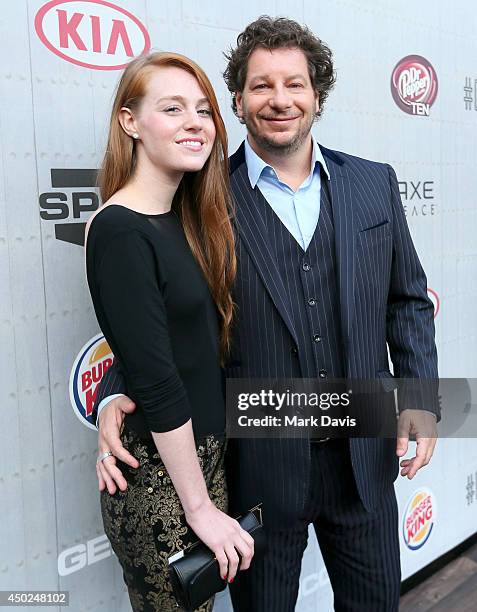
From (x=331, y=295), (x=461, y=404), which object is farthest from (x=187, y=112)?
(x=461, y=404)

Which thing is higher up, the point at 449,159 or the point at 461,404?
the point at 449,159

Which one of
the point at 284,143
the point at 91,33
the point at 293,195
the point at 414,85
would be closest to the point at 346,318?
the point at 293,195

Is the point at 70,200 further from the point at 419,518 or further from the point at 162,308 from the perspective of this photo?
the point at 419,518

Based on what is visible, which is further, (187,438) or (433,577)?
(433,577)

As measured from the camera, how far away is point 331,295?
1.36m

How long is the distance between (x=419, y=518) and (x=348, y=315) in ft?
5.16

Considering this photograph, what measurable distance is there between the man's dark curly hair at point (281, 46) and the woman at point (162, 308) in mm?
311

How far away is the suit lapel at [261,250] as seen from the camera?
1322mm

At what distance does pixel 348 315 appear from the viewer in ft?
4.40

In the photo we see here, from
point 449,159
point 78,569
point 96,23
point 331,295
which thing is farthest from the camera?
point 449,159

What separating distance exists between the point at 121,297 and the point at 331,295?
1.68 ft

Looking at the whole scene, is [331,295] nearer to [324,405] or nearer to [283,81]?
[324,405]

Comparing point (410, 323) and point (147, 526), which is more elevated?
point (410, 323)

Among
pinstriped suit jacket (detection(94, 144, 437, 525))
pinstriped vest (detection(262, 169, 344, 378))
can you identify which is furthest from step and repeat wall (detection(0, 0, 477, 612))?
pinstriped vest (detection(262, 169, 344, 378))
